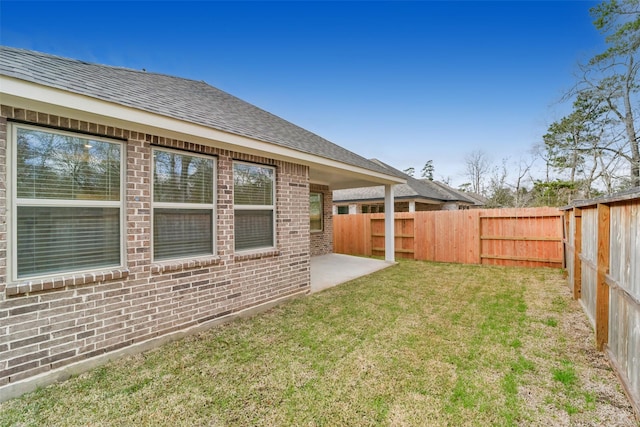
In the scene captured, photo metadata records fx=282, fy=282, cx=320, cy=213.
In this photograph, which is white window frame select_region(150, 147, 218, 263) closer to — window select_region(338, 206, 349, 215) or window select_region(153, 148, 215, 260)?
window select_region(153, 148, 215, 260)

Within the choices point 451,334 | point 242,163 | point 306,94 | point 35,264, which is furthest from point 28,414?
point 306,94

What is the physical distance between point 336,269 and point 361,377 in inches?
235

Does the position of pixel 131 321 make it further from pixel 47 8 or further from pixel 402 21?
pixel 402 21

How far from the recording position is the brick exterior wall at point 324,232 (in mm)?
11594

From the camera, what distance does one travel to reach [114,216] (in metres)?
3.50

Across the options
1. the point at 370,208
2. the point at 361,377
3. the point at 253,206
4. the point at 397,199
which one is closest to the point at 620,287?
the point at 361,377

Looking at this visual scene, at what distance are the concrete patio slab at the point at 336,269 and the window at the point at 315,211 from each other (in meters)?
1.26

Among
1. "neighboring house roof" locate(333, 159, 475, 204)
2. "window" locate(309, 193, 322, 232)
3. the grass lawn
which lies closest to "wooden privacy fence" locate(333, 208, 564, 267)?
"window" locate(309, 193, 322, 232)

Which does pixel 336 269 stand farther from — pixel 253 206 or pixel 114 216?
pixel 114 216

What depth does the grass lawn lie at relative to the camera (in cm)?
243

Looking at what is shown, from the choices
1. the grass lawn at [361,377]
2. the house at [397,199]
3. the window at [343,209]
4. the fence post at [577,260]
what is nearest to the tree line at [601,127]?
the house at [397,199]

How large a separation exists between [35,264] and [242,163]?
297 centimetres

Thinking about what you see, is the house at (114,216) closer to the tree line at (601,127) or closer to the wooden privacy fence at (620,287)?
the wooden privacy fence at (620,287)

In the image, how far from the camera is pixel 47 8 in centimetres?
662
